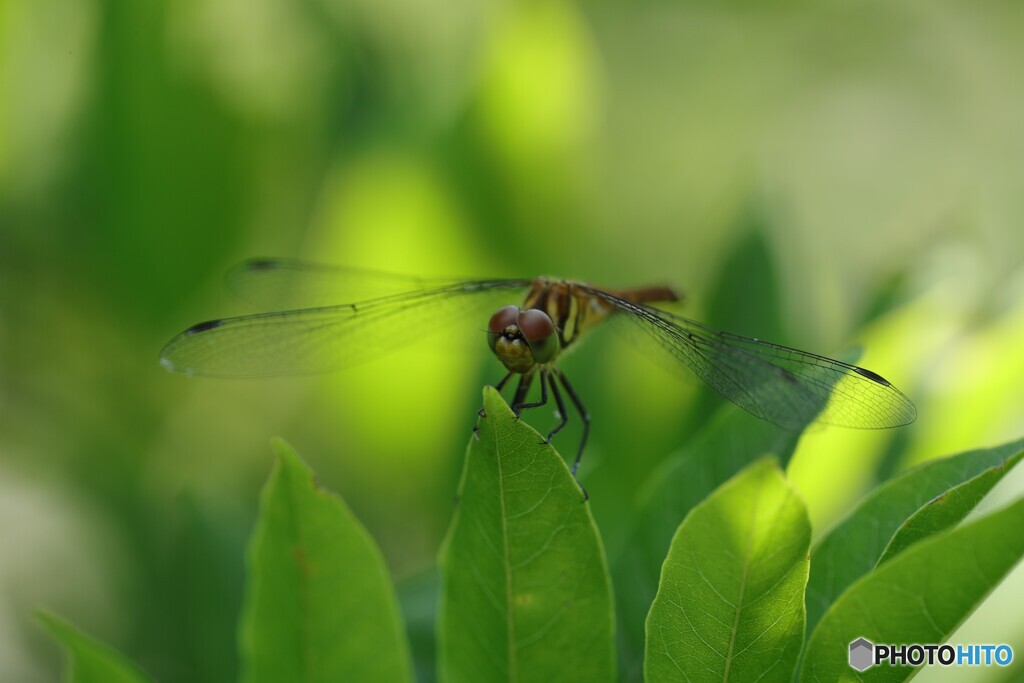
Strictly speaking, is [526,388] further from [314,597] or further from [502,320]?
[314,597]

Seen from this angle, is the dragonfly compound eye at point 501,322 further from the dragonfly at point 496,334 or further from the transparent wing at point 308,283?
the transparent wing at point 308,283

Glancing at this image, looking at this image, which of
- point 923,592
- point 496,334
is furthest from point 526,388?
point 923,592

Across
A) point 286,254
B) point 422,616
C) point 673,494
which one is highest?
point 286,254

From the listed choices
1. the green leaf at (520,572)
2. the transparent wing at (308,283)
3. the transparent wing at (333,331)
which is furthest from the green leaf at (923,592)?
the transparent wing at (308,283)

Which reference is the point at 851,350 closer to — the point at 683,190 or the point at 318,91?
the point at 318,91

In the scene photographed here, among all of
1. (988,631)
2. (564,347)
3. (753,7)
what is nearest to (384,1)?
(564,347)

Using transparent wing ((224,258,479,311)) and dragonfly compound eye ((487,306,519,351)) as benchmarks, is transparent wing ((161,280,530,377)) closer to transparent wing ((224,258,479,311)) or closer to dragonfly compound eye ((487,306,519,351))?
transparent wing ((224,258,479,311))
